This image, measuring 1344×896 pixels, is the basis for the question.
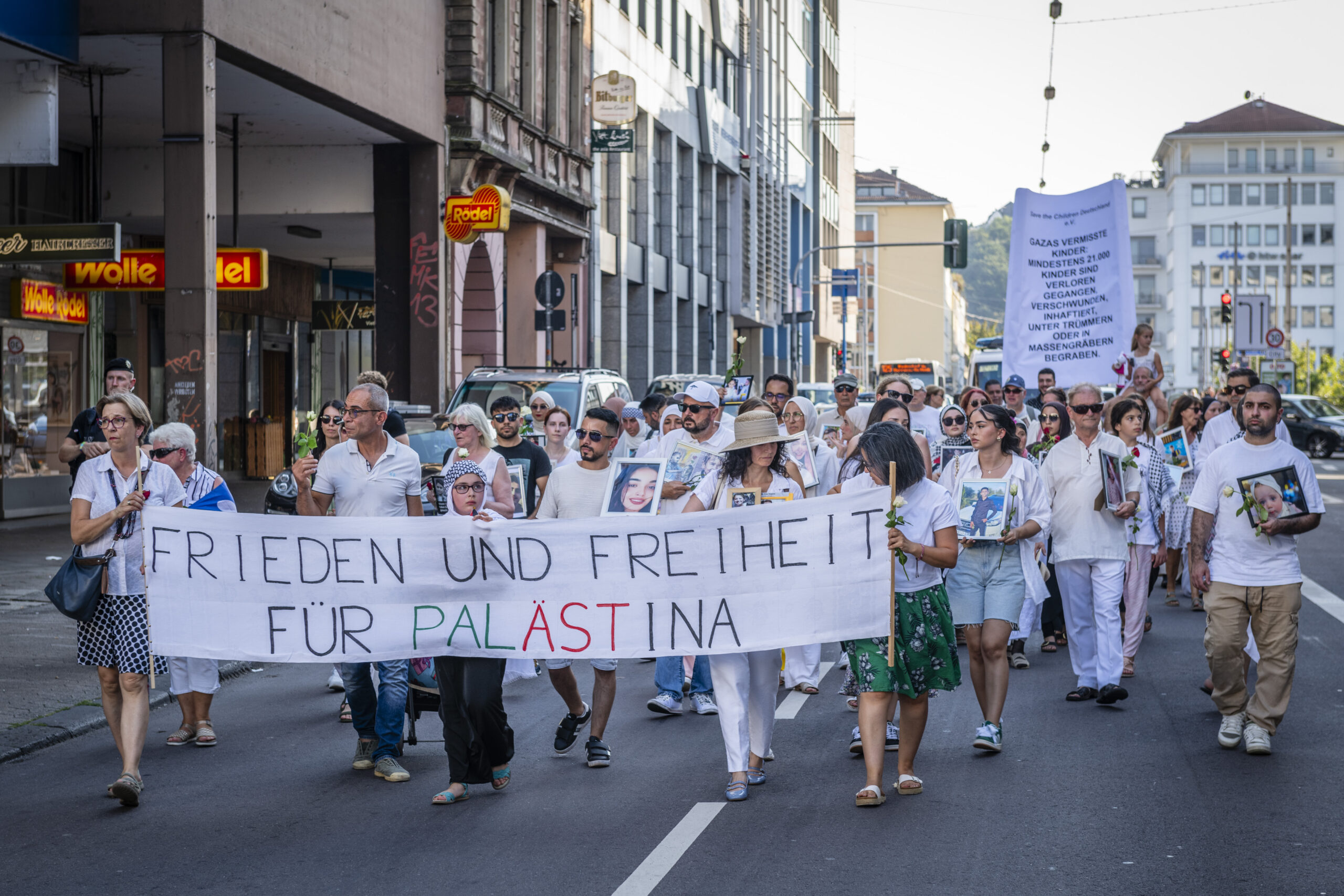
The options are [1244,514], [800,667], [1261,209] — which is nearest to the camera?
[1244,514]

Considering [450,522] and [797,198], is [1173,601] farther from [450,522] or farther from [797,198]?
[797,198]

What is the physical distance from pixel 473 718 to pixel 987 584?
111 inches

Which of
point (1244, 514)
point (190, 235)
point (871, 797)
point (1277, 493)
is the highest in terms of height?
point (190, 235)

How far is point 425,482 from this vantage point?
8656mm

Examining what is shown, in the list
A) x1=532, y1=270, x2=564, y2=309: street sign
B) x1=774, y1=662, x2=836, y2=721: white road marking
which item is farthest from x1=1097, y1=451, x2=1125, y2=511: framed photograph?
x1=532, y1=270, x2=564, y2=309: street sign

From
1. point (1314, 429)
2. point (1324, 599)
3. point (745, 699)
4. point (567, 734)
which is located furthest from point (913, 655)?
point (1314, 429)

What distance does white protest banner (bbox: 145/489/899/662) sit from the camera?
292 inches

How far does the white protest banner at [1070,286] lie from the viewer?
13.8m

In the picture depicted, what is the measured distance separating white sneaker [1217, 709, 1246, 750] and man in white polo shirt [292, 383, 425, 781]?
4232 millimetres

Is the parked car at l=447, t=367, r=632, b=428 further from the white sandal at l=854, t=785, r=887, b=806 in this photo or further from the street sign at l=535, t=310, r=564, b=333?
the white sandal at l=854, t=785, r=887, b=806

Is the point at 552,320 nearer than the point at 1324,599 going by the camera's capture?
No

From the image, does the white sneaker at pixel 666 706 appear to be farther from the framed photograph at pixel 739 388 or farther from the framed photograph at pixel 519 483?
the framed photograph at pixel 739 388

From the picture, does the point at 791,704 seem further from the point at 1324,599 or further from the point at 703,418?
the point at 1324,599

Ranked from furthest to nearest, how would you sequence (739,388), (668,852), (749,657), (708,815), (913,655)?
(739,388) < (749,657) < (913,655) < (708,815) < (668,852)
